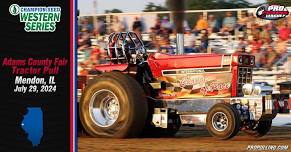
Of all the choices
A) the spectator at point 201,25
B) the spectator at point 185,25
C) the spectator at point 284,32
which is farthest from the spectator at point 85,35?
the spectator at point 284,32

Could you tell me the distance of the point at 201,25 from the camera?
16719 millimetres

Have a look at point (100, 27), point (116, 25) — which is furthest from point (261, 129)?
point (100, 27)

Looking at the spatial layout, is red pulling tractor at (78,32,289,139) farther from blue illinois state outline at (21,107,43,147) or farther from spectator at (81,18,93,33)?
spectator at (81,18,93,33)

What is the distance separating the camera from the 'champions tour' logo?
16453 millimetres

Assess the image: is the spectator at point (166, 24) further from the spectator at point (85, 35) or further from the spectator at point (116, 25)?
the spectator at point (85, 35)

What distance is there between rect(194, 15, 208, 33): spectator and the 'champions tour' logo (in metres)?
1.30

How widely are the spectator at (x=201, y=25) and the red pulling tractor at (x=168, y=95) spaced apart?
5799 mm

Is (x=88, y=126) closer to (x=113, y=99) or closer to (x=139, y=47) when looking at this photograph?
(x=113, y=99)

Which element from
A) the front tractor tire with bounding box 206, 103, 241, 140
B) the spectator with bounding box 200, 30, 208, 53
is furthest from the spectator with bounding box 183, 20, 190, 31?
the front tractor tire with bounding box 206, 103, 241, 140

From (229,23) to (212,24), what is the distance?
43 centimetres

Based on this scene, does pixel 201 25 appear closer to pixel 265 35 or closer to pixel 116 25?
pixel 265 35

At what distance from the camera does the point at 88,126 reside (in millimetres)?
10703

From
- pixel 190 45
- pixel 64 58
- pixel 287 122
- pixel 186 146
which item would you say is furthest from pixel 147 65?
pixel 64 58

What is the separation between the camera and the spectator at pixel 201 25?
16.5 m
